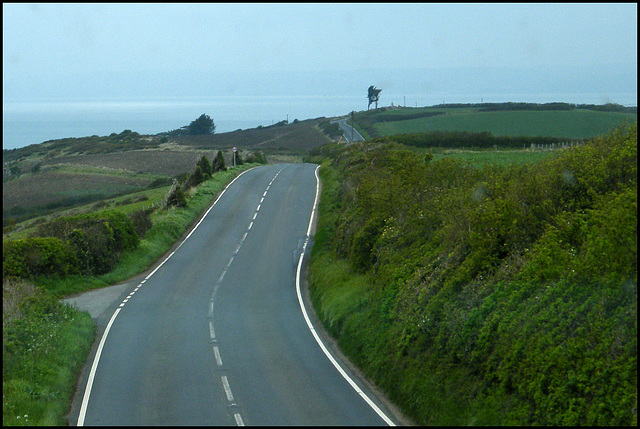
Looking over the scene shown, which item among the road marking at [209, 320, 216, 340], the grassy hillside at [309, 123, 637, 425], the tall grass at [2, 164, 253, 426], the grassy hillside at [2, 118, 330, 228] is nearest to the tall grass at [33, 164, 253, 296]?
the tall grass at [2, 164, 253, 426]

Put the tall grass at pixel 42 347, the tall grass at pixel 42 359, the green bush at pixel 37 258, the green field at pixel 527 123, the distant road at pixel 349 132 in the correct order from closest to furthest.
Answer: the tall grass at pixel 42 359, the tall grass at pixel 42 347, the green bush at pixel 37 258, the green field at pixel 527 123, the distant road at pixel 349 132

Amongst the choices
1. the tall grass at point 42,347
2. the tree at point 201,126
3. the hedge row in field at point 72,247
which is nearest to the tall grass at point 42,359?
the tall grass at point 42,347

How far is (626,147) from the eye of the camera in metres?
13.2

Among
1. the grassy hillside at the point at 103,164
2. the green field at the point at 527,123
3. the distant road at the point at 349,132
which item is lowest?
the grassy hillside at the point at 103,164

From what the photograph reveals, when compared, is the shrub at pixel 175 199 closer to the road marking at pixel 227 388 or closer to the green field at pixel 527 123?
the road marking at pixel 227 388

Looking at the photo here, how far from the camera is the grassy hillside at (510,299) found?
9.04 m

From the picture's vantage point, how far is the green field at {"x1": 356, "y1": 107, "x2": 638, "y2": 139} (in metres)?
67.5

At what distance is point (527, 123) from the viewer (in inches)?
3125

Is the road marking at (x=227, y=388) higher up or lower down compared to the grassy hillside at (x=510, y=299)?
lower down

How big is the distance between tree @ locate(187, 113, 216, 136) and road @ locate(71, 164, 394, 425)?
133 metres

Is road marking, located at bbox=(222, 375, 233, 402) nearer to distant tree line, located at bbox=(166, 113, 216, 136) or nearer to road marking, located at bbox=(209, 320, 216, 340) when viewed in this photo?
road marking, located at bbox=(209, 320, 216, 340)

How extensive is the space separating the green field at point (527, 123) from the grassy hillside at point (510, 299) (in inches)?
1830

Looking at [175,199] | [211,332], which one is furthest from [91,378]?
[175,199]

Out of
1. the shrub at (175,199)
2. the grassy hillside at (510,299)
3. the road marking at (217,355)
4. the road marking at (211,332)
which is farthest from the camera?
the shrub at (175,199)
